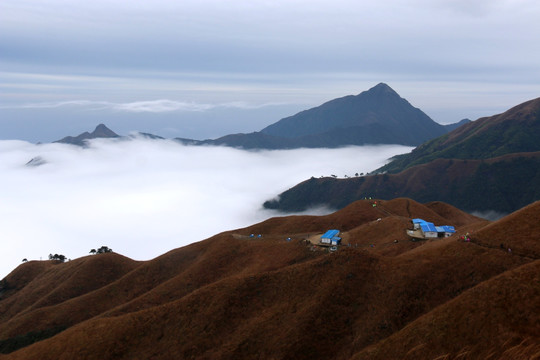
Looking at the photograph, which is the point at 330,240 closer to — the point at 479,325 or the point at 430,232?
the point at 430,232

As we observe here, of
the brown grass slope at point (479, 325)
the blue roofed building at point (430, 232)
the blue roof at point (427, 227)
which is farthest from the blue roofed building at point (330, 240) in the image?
the brown grass slope at point (479, 325)

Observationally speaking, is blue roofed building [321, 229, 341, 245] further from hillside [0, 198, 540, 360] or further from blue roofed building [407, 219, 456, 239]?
blue roofed building [407, 219, 456, 239]

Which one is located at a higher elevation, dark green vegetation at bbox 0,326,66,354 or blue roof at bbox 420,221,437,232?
blue roof at bbox 420,221,437,232

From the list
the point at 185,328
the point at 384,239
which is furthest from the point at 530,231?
the point at 185,328

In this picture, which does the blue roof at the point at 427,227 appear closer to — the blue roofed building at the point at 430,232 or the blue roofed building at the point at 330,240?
the blue roofed building at the point at 430,232

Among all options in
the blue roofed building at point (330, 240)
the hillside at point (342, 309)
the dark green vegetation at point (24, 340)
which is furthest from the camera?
the blue roofed building at point (330, 240)

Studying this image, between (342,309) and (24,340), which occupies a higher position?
(342,309)

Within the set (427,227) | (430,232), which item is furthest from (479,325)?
(427,227)

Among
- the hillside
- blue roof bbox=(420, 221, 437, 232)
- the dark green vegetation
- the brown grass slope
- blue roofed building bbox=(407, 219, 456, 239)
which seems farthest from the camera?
blue roof bbox=(420, 221, 437, 232)

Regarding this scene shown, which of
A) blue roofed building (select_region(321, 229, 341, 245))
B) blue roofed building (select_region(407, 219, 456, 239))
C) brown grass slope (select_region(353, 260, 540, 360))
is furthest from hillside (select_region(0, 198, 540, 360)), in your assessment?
blue roofed building (select_region(321, 229, 341, 245))

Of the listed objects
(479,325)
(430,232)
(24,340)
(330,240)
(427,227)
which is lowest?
(24,340)

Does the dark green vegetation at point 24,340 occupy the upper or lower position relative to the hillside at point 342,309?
lower

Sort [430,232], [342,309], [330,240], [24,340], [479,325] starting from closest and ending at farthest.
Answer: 1. [479,325]
2. [342,309]
3. [330,240]
4. [24,340]
5. [430,232]
